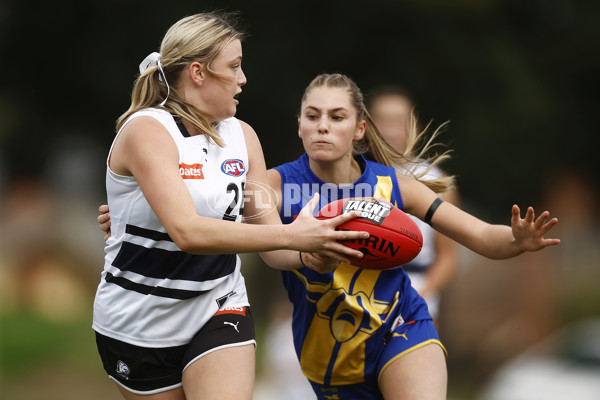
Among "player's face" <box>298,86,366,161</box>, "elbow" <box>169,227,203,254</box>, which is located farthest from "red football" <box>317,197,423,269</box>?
"elbow" <box>169,227,203,254</box>

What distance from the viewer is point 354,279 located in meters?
4.43

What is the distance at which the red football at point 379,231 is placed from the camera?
3811 millimetres

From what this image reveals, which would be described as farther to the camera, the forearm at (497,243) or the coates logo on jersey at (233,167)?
the forearm at (497,243)

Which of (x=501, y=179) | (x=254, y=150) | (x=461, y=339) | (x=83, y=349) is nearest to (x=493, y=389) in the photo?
(x=461, y=339)

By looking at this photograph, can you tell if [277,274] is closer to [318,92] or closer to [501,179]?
[501,179]

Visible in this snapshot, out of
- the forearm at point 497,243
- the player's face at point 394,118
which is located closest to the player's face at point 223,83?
the forearm at point 497,243

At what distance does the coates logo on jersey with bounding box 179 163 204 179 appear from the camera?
3.74 meters

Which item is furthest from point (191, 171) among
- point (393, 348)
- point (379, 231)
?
point (393, 348)

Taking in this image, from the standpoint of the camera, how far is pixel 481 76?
1180cm

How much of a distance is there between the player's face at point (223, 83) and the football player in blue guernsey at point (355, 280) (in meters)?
0.61

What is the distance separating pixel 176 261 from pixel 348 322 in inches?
41.9

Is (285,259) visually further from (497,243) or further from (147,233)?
(497,243)

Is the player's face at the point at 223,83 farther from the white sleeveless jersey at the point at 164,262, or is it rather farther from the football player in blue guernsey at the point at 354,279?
the football player in blue guernsey at the point at 354,279

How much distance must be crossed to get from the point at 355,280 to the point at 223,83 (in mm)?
1236
